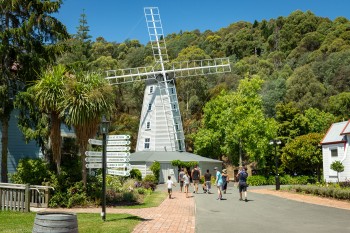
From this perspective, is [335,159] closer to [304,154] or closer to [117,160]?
[304,154]

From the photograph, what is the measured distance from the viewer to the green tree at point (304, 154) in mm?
40688

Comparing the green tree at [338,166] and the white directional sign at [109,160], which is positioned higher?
the white directional sign at [109,160]

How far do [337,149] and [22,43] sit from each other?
27422 millimetres

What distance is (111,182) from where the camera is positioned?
22000 mm

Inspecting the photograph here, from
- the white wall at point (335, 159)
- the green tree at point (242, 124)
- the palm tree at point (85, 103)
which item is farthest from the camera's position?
the green tree at point (242, 124)

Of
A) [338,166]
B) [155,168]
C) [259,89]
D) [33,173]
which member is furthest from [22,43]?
[259,89]

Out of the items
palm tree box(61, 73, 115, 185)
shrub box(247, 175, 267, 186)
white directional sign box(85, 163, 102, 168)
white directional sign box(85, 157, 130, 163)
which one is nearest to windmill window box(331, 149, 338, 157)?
shrub box(247, 175, 267, 186)

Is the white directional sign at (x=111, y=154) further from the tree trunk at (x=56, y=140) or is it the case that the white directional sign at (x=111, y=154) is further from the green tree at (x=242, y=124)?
the green tree at (x=242, y=124)

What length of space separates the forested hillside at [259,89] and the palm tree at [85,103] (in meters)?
3.80

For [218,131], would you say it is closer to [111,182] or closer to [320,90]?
[320,90]

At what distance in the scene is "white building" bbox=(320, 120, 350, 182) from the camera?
113 ft

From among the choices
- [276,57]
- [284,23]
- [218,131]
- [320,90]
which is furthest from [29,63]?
[284,23]

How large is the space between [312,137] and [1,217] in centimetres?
3457

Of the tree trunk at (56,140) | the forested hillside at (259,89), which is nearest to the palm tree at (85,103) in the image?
the tree trunk at (56,140)
